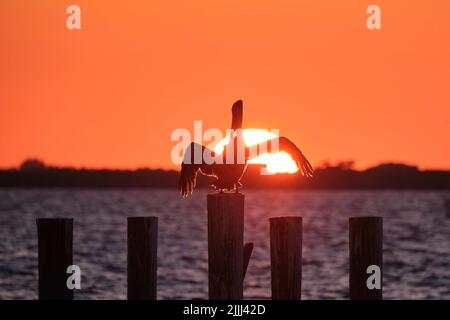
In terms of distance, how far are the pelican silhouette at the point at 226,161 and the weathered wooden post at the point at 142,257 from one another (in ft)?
2.10

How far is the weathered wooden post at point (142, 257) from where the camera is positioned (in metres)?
12.8

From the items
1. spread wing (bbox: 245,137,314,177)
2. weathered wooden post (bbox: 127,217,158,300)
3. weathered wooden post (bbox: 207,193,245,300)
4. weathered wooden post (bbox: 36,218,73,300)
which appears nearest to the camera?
weathered wooden post (bbox: 207,193,245,300)

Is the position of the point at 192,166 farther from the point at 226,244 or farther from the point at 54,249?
the point at 54,249

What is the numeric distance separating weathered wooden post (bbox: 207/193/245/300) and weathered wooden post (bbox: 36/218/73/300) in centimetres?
197

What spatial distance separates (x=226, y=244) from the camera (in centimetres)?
1141

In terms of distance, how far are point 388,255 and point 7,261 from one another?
17.5 m

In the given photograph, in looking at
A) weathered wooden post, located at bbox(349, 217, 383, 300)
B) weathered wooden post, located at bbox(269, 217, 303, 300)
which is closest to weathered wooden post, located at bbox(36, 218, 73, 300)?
weathered wooden post, located at bbox(269, 217, 303, 300)

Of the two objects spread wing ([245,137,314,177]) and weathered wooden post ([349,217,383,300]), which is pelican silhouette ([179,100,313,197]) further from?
weathered wooden post ([349,217,383,300])

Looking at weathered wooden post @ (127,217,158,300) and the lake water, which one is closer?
weathered wooden post @ (127,217,158,300)

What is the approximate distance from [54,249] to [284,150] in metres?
2.85

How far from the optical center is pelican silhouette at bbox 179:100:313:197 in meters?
11.7

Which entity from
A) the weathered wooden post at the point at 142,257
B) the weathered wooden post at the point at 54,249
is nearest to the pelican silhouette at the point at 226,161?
the weathered wooden post at the point at 142,257

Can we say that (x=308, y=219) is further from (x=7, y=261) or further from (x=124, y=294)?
(x=124, y=294)

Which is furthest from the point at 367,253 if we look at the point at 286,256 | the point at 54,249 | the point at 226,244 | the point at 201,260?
the point at 201,260
